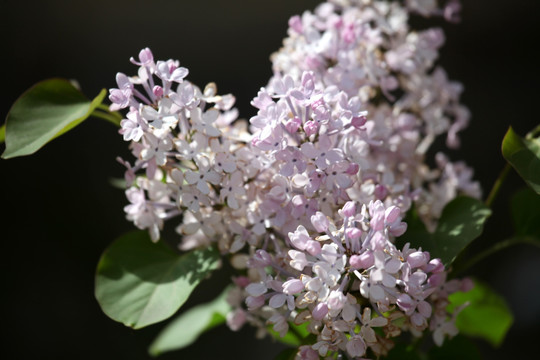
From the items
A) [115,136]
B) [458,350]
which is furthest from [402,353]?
[115,136]

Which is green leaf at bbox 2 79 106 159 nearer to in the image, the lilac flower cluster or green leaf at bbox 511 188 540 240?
the lilac flower cluster

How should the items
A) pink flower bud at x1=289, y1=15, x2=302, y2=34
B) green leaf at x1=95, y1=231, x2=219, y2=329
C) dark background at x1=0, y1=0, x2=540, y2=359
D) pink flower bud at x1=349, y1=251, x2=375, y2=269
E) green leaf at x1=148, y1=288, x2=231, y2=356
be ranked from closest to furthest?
pink flower bud at x1=349, y1=251, x2=375, y2=269, green leaf at x1=95, y1=231, x2=219, y2=329, pink flower bud at x1=289, y1=15, x2=302, y2=34, green leaf at x1=148, y1=288, x2=231, y2=356, dark background at x1=0, y1=0, x2=540, y2=359

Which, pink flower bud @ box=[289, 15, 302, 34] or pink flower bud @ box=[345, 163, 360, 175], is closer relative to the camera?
pink flower bud @ box=[345, 163, 360, 175]

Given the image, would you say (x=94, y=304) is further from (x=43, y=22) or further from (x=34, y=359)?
(x=43, y=22)

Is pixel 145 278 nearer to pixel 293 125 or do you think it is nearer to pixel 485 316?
pixel 293 125

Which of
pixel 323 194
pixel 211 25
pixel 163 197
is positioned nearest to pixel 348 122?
→ pixel 323 194

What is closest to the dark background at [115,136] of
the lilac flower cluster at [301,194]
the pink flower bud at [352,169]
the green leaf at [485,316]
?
the green leaf at [485,316]

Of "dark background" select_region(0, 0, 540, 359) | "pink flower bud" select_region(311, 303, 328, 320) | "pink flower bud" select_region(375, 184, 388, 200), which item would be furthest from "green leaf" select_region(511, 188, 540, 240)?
"dark background" select_region(0, 0, 540, 359)
